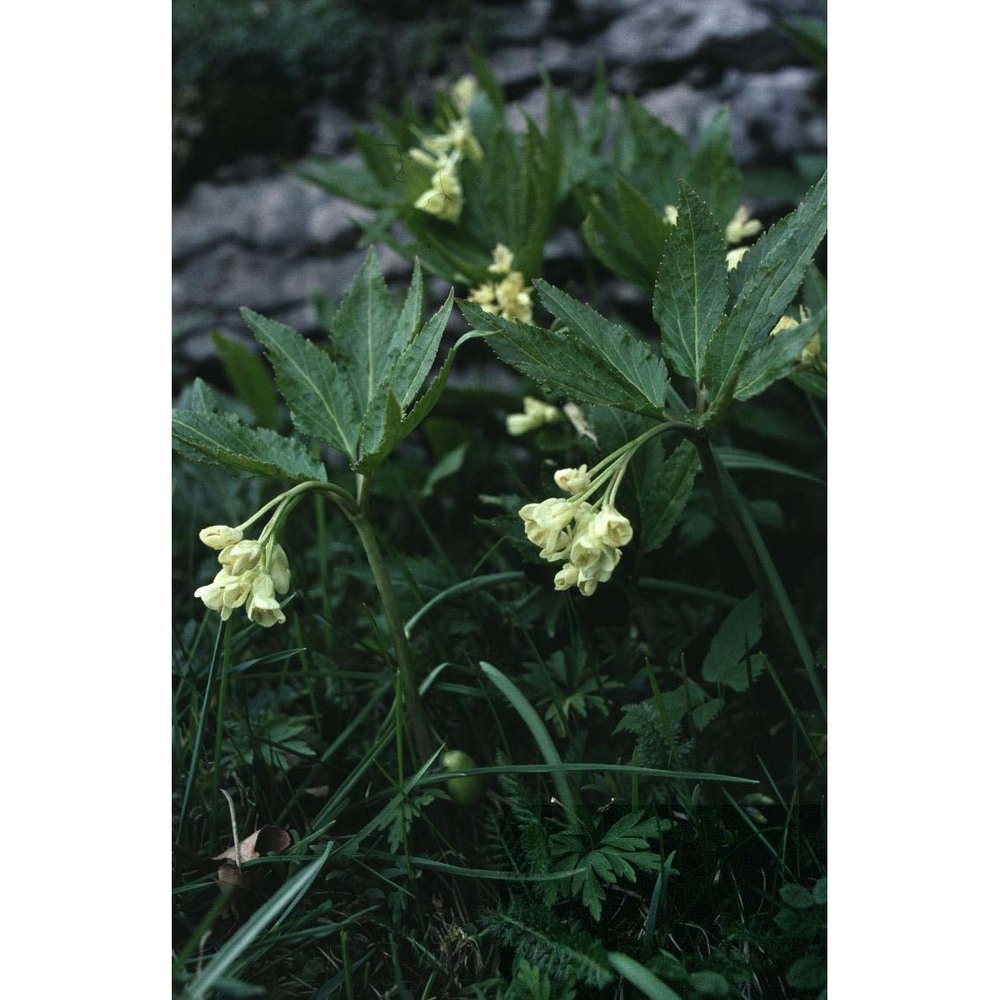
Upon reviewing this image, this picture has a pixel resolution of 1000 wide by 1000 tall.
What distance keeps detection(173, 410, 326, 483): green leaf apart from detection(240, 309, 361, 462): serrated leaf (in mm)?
35

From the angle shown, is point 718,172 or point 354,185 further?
point 354,185

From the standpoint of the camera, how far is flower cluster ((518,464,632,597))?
0.79m

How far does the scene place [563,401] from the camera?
128cm

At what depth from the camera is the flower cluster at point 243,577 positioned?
32.2 inches

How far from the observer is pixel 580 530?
0.80 meters

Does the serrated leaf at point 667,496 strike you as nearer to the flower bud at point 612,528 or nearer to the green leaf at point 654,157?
the flower bud at point 612,528

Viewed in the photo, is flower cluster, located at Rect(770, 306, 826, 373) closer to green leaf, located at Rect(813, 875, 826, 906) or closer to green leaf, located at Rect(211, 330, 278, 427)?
green leaf, located at Rect(813, 875, 826, 906)

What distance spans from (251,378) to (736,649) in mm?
960

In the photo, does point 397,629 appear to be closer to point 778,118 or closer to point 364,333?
point 364,333

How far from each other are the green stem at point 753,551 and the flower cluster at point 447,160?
0.62 m

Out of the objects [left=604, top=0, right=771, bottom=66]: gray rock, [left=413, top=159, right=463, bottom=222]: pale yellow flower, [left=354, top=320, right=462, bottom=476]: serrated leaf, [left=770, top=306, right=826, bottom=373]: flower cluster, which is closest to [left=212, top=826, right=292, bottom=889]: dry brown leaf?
[left=354, top=320, right=462, bottom=476]: serrated leaf

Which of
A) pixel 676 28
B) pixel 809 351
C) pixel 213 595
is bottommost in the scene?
pixel 213 595

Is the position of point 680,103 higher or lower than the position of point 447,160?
higher

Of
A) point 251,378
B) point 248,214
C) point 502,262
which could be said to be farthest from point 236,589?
point 248,214
